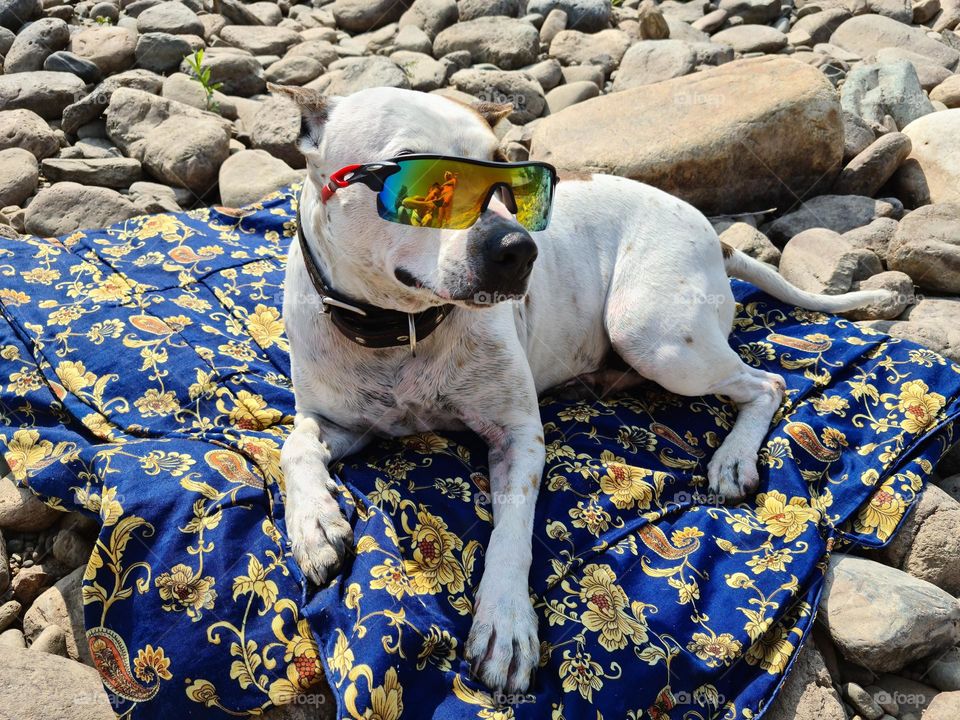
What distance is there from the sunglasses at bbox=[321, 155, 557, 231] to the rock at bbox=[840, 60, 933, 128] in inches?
202

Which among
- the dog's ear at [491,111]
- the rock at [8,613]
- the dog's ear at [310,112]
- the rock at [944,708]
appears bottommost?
the rock at [8,613]

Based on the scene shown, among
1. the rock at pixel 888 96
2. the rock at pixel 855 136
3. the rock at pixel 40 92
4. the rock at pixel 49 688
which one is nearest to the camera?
the rock at pixel 49 688

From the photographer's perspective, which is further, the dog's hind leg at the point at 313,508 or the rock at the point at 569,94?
the rock at the point at 569,94

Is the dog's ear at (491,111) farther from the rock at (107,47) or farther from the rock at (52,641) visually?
the rock at (107,47)

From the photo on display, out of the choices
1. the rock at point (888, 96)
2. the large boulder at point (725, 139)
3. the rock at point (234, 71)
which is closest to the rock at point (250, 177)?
the large boulder at point (725, 139)

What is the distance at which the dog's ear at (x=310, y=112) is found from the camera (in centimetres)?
262

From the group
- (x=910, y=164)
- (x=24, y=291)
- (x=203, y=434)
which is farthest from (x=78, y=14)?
(x=910, y=164)

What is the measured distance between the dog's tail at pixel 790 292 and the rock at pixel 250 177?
2.97m

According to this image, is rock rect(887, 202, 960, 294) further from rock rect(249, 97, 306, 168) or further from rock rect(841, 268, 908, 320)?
rock rect(249, 97, 306, 168)

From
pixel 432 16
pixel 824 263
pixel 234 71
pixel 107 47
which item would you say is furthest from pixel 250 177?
pixel 432 16

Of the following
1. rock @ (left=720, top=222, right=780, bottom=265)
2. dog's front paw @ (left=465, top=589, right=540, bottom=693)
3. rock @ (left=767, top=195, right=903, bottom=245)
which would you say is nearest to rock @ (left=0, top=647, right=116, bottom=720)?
dog's front paw @ (left=465, top=589, right=540, bottom=693)

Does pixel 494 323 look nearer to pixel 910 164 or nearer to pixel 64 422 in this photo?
pixel 64 422

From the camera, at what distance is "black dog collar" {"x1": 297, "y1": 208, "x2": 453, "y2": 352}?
2.67 meters

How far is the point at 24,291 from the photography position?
3.81 meters
